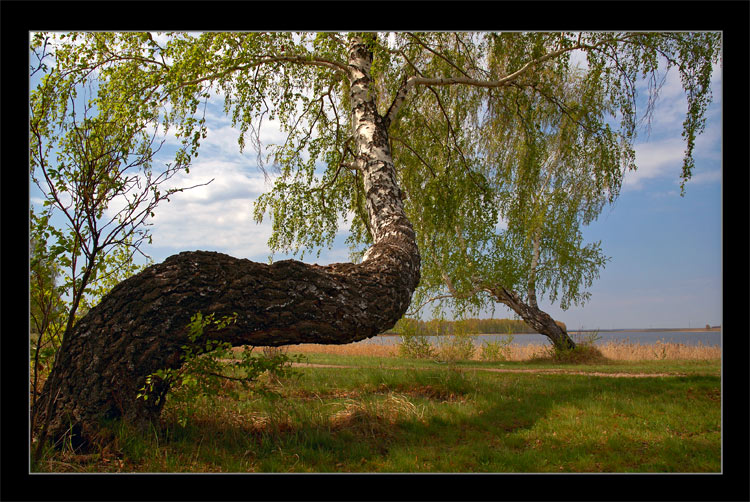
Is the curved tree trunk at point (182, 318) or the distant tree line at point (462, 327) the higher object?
the curved tree trunk at point (182, 318)

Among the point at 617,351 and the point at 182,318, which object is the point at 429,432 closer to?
the point at 182,318

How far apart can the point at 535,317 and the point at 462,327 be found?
6.45 feet

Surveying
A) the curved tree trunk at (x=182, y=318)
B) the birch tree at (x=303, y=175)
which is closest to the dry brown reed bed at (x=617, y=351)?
the birch tree at (x=303, y=175)

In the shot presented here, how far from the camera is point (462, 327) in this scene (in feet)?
39.7

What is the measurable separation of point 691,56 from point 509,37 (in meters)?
2.68

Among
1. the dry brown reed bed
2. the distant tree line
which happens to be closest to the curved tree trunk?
the dry brown reed bed

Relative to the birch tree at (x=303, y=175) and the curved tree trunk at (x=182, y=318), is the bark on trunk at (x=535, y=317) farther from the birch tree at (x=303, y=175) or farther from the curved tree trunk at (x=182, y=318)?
the curved tree trunk at (x=182, y=318)

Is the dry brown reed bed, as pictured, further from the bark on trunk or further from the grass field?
the grass field

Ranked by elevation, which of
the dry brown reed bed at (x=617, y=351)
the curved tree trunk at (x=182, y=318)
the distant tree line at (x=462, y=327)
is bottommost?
the dry brown reed bed at (x=617, y=351)

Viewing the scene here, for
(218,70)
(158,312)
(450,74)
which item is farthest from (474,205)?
(158,312)

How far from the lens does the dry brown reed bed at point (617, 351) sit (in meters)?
11.0

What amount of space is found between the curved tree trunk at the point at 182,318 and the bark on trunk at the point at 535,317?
27.6ft

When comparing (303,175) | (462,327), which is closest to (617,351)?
(462,327)
